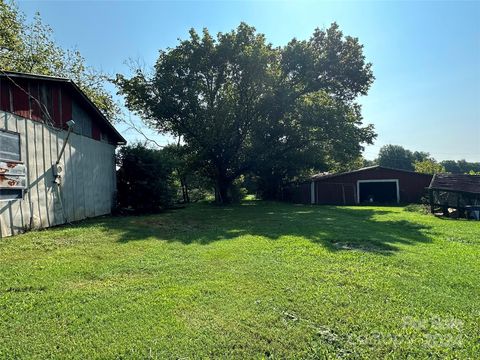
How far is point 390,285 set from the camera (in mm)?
4566

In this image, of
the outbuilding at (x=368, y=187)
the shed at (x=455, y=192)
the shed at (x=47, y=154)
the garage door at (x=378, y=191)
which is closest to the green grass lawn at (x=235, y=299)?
the shed at (x=47, y=154)

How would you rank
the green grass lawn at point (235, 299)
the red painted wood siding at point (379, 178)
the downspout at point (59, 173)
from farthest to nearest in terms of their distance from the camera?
→ the red painted wood siding at point (379, 178) → the downspout at point (59, 173) → the green grass lawn at point (235, 299)

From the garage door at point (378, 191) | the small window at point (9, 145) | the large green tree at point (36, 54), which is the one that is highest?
the large green tree at point (36, 54)

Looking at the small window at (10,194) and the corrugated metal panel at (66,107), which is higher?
the corrugated metal panel at (66,107)

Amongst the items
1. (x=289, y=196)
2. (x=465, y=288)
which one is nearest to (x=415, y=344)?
(x=465, y=288)

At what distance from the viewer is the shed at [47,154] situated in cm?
770

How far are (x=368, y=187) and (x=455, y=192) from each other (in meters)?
12.4

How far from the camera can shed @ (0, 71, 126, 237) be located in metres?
7.70

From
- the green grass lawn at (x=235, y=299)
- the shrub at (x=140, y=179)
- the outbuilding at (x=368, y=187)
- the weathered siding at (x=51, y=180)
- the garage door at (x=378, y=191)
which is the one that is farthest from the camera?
the garage door at (x=378, y=191)

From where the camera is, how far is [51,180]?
363 inches

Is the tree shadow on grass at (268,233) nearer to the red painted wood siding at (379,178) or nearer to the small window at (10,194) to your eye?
the small window at (10,194)

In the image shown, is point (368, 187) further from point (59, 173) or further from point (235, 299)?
point (235, 299)

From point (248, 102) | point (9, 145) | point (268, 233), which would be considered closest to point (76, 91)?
point (9, 145)

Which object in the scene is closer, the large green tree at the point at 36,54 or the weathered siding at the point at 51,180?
the weathered siding at the point at 51,180
